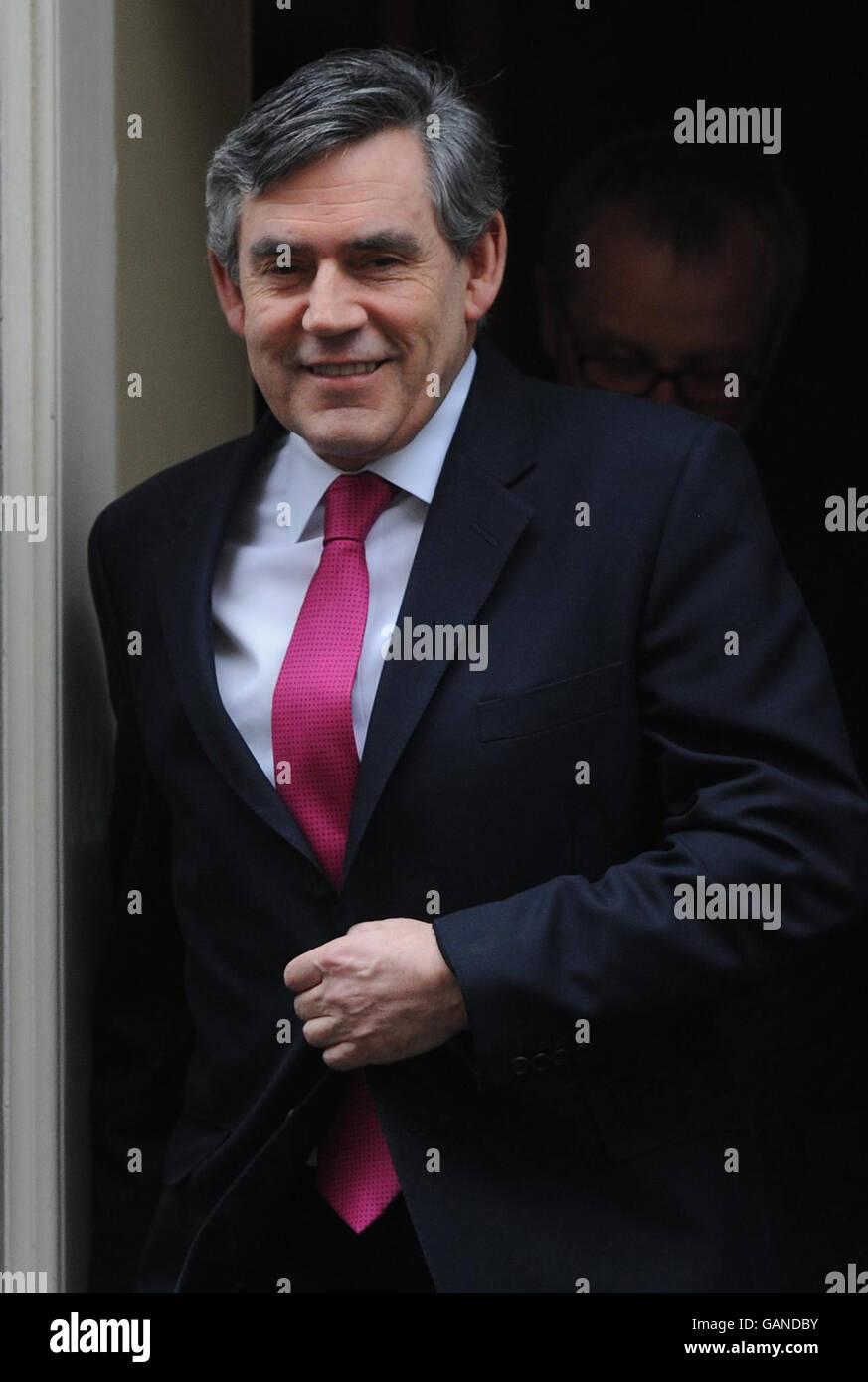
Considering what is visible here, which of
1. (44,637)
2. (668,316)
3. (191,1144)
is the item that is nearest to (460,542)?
(44,637)

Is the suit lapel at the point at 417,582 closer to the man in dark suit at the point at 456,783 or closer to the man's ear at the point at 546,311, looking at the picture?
the man in dark suit at the point at 456,783

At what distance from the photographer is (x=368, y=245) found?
76.6 inches

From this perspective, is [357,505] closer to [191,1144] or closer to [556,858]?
[556,858]

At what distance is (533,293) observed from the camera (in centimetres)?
345

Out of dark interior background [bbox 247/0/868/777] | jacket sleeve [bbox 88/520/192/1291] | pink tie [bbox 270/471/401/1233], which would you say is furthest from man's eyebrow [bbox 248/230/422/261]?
dark interior background [bbox 247/0/868/777]

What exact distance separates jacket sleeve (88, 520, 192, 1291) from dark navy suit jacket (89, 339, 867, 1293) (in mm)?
162

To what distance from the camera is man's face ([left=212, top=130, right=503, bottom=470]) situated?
6.38 feet

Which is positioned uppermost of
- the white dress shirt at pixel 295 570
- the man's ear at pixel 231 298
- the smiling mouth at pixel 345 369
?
the man's ear at pixel 231 298

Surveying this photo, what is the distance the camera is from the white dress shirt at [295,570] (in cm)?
199

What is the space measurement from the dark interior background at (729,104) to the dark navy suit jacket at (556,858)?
52.9 inches

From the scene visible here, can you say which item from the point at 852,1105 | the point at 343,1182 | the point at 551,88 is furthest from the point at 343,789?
the point at 551,88

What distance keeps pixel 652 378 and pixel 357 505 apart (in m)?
0.92

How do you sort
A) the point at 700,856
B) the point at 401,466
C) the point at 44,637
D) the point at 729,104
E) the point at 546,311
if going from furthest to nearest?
the point at 729,104
the point at 546,311
the point at 44,637
the point at 401,466
the point at 700,856

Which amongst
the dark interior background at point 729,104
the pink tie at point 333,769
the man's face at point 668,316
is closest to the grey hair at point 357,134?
the pink tie at point 333,769
